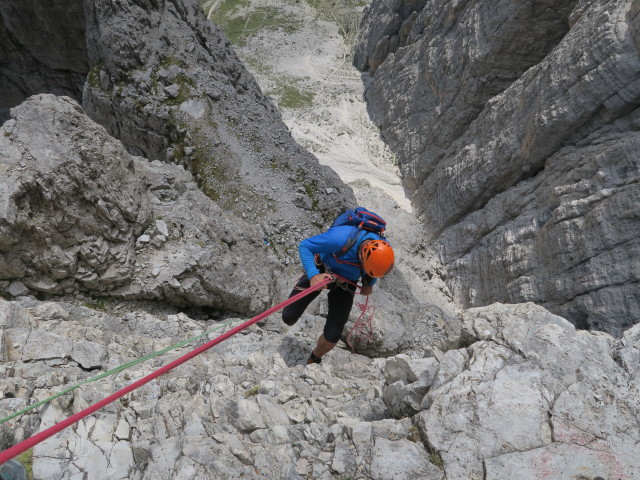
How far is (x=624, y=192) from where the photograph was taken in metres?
12.6

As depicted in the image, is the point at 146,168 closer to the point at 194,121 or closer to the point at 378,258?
the point at 194,121

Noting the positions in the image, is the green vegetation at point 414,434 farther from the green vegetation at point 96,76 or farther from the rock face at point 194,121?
the green vegetation at point 96,76

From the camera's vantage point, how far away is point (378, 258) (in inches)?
226

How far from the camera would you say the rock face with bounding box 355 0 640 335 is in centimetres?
1305

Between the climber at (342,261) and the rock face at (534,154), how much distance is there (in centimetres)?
1082

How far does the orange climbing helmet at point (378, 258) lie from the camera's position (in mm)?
5738

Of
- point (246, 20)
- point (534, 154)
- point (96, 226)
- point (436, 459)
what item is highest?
point (246, 20)

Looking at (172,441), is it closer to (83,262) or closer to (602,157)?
(83,262)

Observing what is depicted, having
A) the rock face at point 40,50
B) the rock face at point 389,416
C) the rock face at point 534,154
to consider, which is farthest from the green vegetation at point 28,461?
the rock face at point 40,50

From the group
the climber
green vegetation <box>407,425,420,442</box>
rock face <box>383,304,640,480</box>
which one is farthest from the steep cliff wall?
rock face <box>383,304,640,480</box>

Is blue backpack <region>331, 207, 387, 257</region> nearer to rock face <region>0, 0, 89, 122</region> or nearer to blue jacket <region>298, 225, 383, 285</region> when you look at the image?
blue jacket <region>298, 225, 383, 285</region>

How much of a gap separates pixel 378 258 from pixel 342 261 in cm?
89

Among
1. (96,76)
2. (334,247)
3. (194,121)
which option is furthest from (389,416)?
(96,76)

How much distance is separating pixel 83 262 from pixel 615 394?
10.7 m
